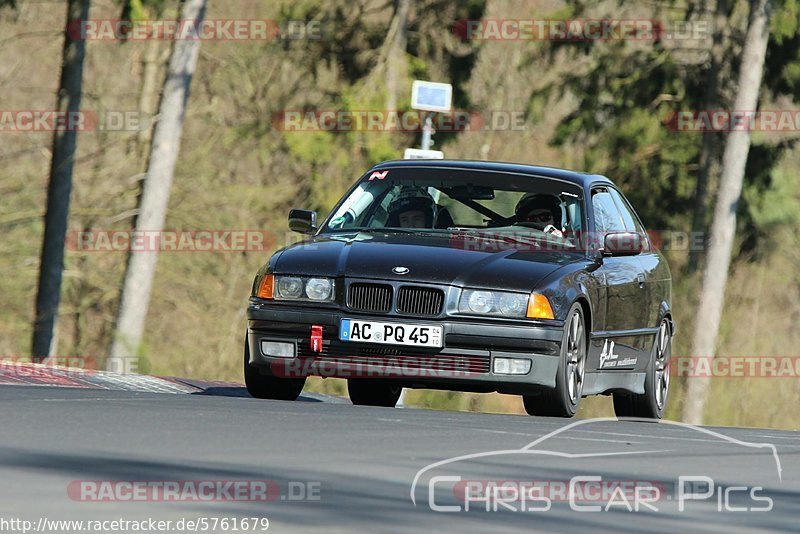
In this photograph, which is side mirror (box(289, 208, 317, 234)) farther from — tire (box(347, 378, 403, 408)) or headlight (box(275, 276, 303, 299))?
tire (box(347, 378, 403, 408))

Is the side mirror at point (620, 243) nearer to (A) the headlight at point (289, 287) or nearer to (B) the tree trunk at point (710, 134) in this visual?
(A) the headlight at point (289, 287)

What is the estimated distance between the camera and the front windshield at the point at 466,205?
37.9ft

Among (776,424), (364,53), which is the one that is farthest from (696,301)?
(364,53)

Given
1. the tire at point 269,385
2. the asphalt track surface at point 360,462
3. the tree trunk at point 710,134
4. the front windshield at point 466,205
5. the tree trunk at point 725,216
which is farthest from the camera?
the tree trunk at point 710,134

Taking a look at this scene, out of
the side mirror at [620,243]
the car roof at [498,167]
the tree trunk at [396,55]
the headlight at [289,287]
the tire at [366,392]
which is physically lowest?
the tire at [366,392]

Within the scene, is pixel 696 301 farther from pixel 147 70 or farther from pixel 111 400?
pixel 111 400

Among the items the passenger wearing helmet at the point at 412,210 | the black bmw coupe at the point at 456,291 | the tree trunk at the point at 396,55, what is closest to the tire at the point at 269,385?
the black bmw coupe at the point at 456,291

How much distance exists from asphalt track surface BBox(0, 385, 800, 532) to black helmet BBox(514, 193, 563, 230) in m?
1.87

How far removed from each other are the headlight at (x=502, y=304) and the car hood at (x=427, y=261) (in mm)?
51

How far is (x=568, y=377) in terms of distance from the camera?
10484 mm

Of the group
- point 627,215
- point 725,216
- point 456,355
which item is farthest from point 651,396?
point 725,216

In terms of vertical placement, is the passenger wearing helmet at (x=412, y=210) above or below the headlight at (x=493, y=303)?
above

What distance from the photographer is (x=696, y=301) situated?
2828cm

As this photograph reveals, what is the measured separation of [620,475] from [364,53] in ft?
97.7
